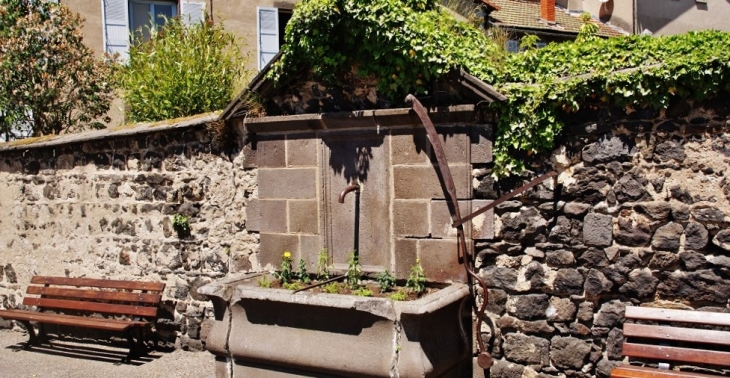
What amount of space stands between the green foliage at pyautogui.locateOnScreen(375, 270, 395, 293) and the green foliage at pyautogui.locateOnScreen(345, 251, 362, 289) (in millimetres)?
201

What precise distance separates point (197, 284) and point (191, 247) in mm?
357

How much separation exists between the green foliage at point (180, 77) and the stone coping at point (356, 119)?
1829mm

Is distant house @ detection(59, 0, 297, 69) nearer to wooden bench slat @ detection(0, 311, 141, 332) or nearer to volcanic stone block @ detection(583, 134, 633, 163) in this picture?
wooden bench slat @ detection(0, 311, 141, 332)

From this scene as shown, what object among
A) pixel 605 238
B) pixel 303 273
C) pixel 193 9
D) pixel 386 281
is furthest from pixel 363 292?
pixel 193 9

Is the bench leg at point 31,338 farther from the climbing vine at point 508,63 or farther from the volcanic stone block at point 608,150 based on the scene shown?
the volcanic stone block at point 608,150

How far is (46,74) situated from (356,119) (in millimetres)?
5730

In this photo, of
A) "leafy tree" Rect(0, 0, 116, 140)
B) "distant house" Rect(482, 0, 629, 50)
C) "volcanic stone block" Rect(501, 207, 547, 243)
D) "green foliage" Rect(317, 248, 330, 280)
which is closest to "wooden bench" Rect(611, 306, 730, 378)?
"volcanic stone block" Rect(501, 207, 547, 243)

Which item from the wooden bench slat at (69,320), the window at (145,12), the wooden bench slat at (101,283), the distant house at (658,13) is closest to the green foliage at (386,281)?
the wooden bench slat at (101,283)

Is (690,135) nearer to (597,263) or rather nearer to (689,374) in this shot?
(597,263)

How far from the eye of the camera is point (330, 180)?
5.99 m

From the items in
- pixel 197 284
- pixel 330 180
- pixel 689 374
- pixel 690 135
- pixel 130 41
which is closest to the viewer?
pixel 689 374

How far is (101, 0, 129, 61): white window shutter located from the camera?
11.5 metres

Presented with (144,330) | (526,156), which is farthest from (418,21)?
(144,330)

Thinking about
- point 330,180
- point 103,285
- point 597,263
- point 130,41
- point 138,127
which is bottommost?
point 103,285
